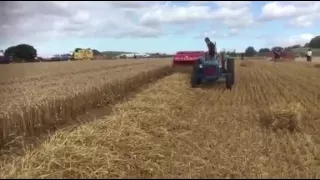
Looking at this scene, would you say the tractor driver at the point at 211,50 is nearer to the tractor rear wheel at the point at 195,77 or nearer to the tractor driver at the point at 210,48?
the tractor driver at the point at 210,48

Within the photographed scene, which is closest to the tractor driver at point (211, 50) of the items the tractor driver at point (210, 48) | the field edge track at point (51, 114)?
the tractor driver at point (210, 48)

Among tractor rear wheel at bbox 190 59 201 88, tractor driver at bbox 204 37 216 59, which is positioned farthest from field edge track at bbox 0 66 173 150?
tractor driver at bbox 204 37 216 59

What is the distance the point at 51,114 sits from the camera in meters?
11.0

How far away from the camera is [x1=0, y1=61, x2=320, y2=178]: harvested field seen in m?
6.67

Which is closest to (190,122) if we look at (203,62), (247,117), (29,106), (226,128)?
(226,128)

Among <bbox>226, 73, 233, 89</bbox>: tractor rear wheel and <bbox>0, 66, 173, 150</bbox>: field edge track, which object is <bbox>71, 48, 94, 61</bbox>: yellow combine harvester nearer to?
<bbox>226, 73, 233, 89</bbox>: tractor rear wheel

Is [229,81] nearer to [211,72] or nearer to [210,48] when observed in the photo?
[211,72]

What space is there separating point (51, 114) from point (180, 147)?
13.0 ft

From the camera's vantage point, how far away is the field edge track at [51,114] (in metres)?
9.09

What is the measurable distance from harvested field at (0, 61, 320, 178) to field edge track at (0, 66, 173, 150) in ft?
4.18

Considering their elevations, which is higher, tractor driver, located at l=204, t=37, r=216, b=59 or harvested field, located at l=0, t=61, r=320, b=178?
tractor driver, located at l=204, t=37, r=216, b=59

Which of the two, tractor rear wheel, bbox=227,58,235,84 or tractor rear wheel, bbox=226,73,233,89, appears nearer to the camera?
tractor rear wheel, bbox=226,73,233,89

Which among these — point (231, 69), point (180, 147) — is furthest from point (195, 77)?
point (180, 147)

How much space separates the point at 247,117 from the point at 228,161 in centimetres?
511
